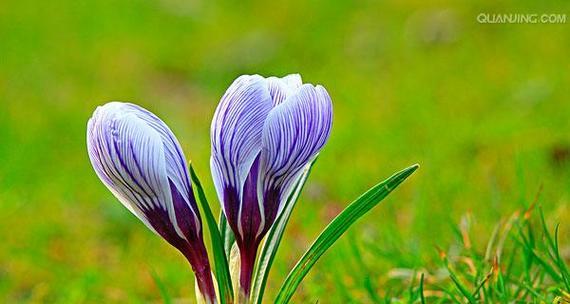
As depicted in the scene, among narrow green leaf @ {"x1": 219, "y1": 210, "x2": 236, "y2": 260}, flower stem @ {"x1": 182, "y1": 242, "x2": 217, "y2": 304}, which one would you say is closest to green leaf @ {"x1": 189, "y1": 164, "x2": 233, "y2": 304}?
flower stem @ {"x1": 182, "y1": 242, "x2": 217, "y2": 304}

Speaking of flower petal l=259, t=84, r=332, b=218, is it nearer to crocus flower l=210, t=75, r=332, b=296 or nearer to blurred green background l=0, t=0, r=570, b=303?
crocus flower l=210, t=75, r=332, b=296

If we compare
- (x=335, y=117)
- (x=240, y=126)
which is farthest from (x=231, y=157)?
(x=335, y=117)

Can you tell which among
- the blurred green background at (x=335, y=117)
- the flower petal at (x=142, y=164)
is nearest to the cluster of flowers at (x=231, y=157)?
the flower petal at (x=142, y=164)

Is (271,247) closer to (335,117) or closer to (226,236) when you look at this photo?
(226,236)

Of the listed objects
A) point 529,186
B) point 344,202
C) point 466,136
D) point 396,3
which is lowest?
point 529,186

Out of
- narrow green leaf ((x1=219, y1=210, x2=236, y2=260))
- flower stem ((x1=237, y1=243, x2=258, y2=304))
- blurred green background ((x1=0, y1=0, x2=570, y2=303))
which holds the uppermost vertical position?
blurred green background ((x1=0, y1=0, x2=570, y2=303))

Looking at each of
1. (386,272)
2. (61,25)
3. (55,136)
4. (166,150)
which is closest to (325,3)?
(61,25)

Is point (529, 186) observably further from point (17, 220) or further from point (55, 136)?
point (55, 136)
